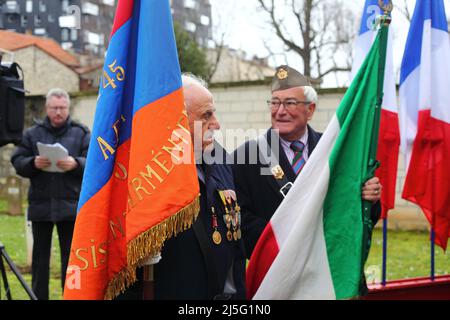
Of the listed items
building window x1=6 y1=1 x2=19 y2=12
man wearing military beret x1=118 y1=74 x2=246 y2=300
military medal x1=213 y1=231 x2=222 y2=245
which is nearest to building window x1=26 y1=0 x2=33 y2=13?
building window x1=6 y1=1 x2=19 y2=12

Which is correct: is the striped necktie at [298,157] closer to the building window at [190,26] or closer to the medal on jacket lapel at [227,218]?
the medal on jacket lapel at [227,218]

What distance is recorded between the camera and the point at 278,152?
349cm

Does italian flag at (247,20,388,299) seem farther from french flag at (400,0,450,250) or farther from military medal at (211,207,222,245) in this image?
french flag at (400,0,450,250)

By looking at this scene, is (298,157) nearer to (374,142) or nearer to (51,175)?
(374,142)

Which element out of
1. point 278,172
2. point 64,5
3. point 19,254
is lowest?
point 19,254

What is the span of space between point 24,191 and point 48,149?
9647mm

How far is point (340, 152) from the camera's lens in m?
2.41

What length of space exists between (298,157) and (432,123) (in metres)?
1.41

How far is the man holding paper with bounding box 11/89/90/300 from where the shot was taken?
5.16 meters

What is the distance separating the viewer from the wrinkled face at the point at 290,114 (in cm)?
351

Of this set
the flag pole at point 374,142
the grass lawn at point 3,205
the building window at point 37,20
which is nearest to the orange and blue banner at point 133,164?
the flag pole at point 374,142

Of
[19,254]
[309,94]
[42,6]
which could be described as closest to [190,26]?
[19,254]
